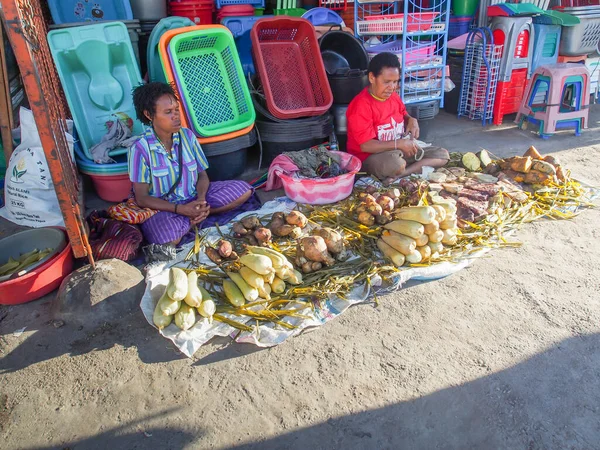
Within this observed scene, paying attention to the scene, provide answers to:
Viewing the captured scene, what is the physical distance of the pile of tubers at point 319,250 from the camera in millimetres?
2781

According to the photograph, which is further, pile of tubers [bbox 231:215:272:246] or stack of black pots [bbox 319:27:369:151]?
stack of black pots [bbox 319:27:369:151]

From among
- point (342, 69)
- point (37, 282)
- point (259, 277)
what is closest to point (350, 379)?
point (259, 277)

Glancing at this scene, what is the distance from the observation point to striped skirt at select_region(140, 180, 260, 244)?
10.4ft

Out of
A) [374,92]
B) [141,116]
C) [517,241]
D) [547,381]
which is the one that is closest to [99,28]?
[141,116]

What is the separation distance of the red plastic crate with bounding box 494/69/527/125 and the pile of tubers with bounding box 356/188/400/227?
2930mm

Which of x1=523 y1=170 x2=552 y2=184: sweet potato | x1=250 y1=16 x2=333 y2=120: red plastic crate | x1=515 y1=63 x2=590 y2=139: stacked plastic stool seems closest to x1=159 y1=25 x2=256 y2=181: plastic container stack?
x1=250 y1=16 x2=333 y2=120: red plastic crate

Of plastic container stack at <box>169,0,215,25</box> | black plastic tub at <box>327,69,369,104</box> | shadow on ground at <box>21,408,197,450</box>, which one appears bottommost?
shadow on ground at <box>21,408,197,450</box>

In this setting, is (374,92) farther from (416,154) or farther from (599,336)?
(599,336)

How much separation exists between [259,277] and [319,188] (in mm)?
1207

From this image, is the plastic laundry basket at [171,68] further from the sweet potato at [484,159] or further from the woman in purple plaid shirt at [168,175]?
the sweet potato at [484,159]

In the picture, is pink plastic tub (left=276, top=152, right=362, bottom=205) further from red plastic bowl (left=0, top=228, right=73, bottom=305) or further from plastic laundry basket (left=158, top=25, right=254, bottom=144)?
red plastic bowl (left=0, top=228, right=73, bottom=305)

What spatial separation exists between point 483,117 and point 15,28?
15.9 ft

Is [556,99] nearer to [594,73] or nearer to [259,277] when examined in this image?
[594,73]

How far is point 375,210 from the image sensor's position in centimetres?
317
